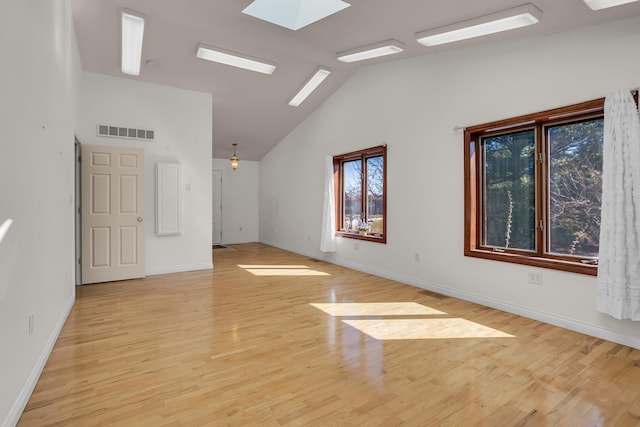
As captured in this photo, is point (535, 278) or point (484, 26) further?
point (535, 278)

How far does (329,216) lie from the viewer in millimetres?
6930

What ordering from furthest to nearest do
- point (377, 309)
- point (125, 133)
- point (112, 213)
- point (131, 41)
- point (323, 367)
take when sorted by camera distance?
point (125, 133), point (112, 213), point (131, 41), point (377, 309), point (323, 367)

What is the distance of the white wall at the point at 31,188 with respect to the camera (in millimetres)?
1856

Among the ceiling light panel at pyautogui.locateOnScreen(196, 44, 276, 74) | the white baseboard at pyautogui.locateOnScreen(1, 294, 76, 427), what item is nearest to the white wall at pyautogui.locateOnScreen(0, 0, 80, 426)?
the white baseboard at pyautogui.locateOnScreen(1, 294, 76, 427)

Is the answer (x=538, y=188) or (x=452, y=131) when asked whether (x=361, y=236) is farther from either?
(x=538, y=188)

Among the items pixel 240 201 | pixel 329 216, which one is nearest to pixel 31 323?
pixel 329 216

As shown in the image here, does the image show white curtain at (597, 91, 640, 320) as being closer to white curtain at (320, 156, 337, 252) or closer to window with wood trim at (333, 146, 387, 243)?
window with wood trim at (333, 146, 387, 243)

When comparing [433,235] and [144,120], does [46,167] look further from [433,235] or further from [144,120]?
[433,235]

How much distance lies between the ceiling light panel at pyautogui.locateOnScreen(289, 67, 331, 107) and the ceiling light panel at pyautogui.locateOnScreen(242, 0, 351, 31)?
1655 mm

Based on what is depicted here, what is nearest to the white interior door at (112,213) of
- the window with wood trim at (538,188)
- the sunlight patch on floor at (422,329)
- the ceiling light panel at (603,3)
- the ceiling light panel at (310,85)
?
the ceiling light panel at (310,85)

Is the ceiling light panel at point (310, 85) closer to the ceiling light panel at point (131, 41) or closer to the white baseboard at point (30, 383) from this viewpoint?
the ceiling light panel at point (131, 41)

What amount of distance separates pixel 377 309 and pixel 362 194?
2.93 m

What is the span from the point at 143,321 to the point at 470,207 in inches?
161

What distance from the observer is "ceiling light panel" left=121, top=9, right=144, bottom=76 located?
4.13 meters
